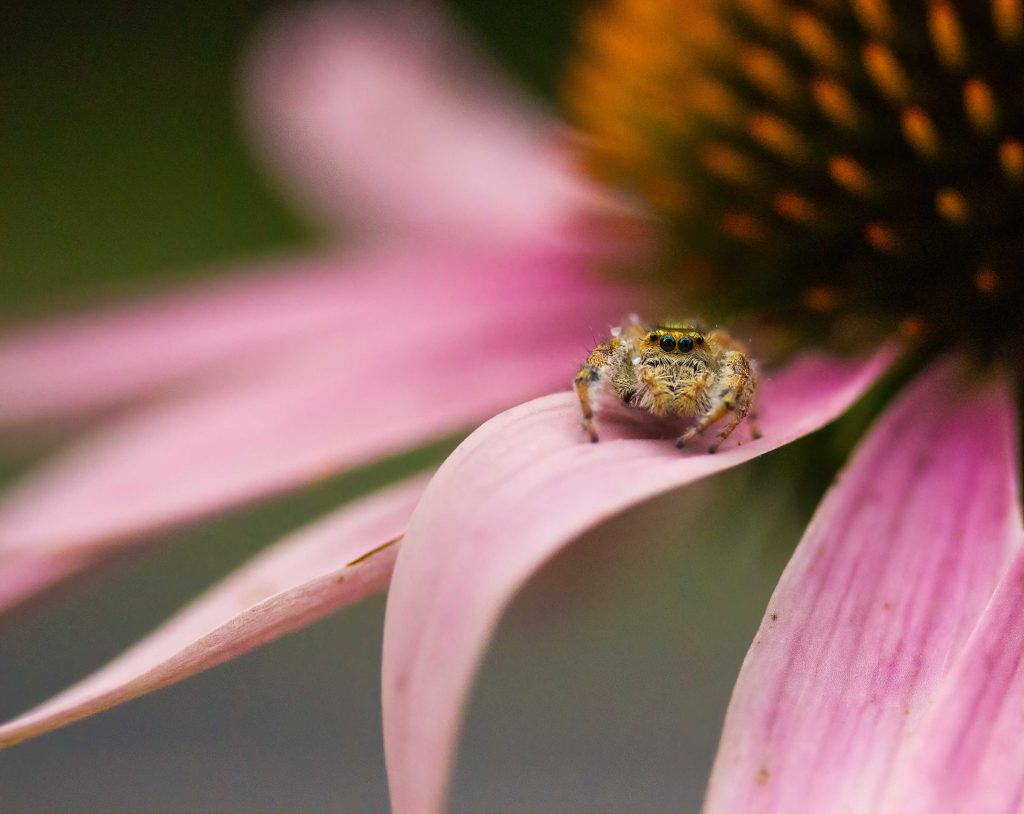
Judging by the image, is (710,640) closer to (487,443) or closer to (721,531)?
(721,531)

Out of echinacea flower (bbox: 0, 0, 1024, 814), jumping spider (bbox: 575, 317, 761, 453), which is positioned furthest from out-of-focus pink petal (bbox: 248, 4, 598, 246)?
jumping spider (bbox: 575, 317, 761, 453)

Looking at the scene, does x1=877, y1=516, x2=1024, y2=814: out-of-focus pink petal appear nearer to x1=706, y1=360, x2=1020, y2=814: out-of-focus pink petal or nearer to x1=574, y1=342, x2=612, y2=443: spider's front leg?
x1=706, y1=360, x2=1020, y2=814: out-of-focus pink petal

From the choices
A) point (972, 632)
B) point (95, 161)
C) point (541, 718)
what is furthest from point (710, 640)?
point (95, 161)

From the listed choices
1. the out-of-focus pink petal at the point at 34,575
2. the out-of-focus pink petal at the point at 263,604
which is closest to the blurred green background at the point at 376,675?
the out-of-focus pink petal at the point at 34,575

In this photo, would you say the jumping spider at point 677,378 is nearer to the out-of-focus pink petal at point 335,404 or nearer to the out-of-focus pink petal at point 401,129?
the out-of-focus pink petal at point 335,404

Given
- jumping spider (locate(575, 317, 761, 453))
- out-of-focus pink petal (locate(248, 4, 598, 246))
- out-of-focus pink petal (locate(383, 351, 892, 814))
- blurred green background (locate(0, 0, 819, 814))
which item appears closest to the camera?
out-of-focus pink petal (locate(383, 351, 892, 814))

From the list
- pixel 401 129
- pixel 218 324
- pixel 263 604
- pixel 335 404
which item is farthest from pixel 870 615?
Result: pixel 401 129
